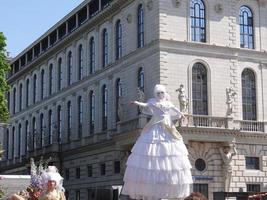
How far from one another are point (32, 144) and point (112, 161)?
20.9m

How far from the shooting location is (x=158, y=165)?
12.9 metres

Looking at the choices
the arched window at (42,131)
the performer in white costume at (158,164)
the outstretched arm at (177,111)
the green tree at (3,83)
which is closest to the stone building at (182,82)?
the green tree at (3,83)

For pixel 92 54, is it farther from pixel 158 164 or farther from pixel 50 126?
pixel 158 164

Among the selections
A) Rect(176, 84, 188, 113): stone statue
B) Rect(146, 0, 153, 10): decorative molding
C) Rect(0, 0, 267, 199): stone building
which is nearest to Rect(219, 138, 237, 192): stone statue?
Rect(0, 0, 267, 199): stone building

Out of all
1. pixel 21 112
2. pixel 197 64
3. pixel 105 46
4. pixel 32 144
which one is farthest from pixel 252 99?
pixel 21 112

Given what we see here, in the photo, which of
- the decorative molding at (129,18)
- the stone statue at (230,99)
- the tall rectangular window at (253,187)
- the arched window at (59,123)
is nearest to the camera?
the stone statue at (230,99)

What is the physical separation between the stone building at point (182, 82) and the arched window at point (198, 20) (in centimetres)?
6

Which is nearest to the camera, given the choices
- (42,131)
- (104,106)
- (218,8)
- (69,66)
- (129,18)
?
(218,8)

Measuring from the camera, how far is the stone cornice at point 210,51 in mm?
39344

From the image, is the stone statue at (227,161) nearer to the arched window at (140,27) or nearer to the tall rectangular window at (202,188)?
the tall rectangular window at (202,188)

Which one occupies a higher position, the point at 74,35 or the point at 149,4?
the point at 74,35


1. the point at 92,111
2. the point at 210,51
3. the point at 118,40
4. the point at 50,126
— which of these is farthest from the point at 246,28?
the point at 50,126

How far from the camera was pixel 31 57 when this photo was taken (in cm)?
6738

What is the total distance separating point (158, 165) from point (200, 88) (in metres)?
27.6
